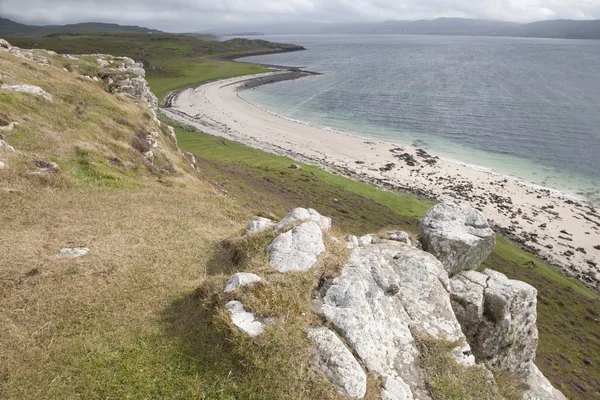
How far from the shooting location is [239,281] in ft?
42.8

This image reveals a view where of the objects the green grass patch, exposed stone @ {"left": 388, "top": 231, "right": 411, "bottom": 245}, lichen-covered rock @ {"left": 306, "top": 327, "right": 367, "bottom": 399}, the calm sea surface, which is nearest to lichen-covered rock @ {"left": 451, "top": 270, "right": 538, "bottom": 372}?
exposed stone @ {"left": 388, "top": 231, "right": 411, "bottom": 245}

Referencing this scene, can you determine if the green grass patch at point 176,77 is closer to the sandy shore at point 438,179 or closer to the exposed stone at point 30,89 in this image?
the sandy shore at point 438,179

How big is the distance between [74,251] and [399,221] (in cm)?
4358

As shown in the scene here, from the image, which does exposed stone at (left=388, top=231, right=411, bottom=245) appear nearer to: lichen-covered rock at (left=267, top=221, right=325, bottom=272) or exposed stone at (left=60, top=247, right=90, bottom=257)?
lichen-covered rock at (left=267, top=221, right=325, bottom=272)

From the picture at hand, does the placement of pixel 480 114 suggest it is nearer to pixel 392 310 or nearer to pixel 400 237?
pixel 400 237

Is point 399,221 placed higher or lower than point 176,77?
lower

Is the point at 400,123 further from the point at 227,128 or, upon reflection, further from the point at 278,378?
the point at 278,378

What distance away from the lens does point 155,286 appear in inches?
590

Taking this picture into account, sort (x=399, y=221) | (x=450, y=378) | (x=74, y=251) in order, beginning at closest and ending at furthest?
(x=450, y=378) < (x=74, y=251) < (x=399, y=221)

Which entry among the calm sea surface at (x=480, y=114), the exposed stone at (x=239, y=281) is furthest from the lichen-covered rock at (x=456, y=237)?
the calm sea surface at (x=480, y=114)

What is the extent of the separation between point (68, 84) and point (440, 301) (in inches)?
1591

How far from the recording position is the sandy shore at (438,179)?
53.9 meters

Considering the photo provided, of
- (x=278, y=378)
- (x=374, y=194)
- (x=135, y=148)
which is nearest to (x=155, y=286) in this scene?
(x=278, y=378)

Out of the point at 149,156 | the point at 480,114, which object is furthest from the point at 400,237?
the point at 480,114
